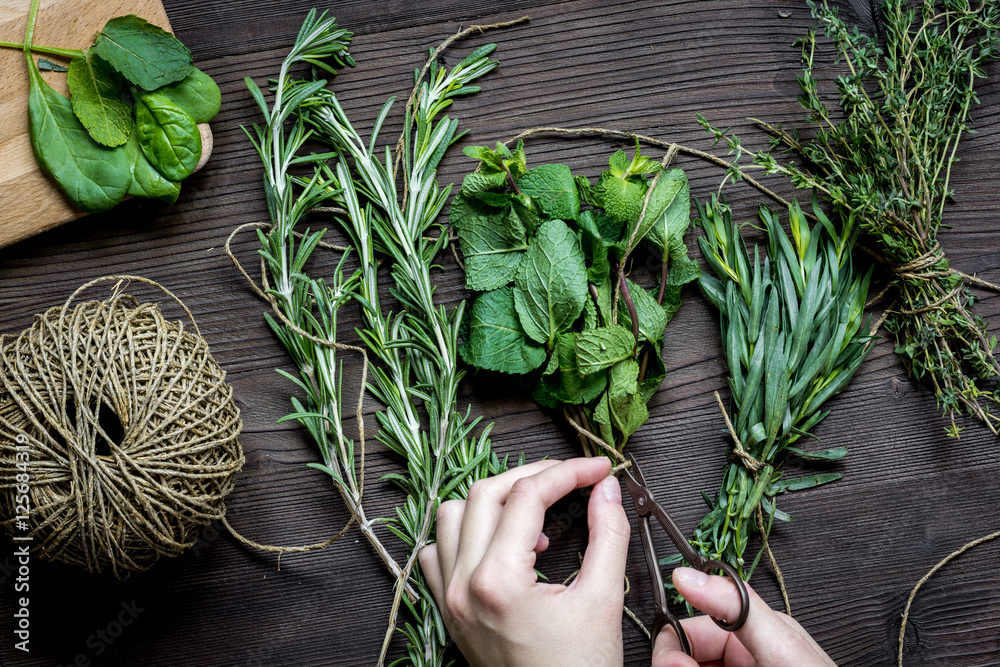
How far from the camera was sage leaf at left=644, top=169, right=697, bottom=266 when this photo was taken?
1066 millimetres

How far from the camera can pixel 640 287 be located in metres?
1.10

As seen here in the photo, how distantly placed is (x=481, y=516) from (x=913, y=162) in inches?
37.2

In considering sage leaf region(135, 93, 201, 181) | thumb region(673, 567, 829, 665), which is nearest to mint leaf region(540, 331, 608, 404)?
thumb region(673, 567, 829, 665)

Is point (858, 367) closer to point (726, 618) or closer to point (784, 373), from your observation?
point (784, 373)

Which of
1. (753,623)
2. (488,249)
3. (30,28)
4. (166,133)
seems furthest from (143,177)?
(753,623)

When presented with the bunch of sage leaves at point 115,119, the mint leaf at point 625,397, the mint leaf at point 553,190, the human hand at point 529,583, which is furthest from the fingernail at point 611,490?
the bunch of sage leaves at point 115,119

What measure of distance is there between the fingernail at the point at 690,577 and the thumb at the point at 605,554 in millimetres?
80

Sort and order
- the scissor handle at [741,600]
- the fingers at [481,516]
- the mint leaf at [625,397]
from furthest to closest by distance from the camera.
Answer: the mint leaf at [625,397], the fingers at [481,516], the scissor handle at [741,600]

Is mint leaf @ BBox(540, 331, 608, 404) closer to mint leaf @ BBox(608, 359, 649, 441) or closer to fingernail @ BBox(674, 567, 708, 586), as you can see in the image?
mint leaf @ BBox(608, 359, 649, 441)

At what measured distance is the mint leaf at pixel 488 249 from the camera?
3.55 ft

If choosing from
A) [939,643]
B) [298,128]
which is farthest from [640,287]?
[939,643]

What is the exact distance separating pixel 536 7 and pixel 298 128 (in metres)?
0.50

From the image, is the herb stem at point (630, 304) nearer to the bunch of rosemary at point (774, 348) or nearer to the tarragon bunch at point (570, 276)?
the tarragon bunch at point (570, 276)

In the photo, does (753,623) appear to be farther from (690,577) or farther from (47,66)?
(47,66)
